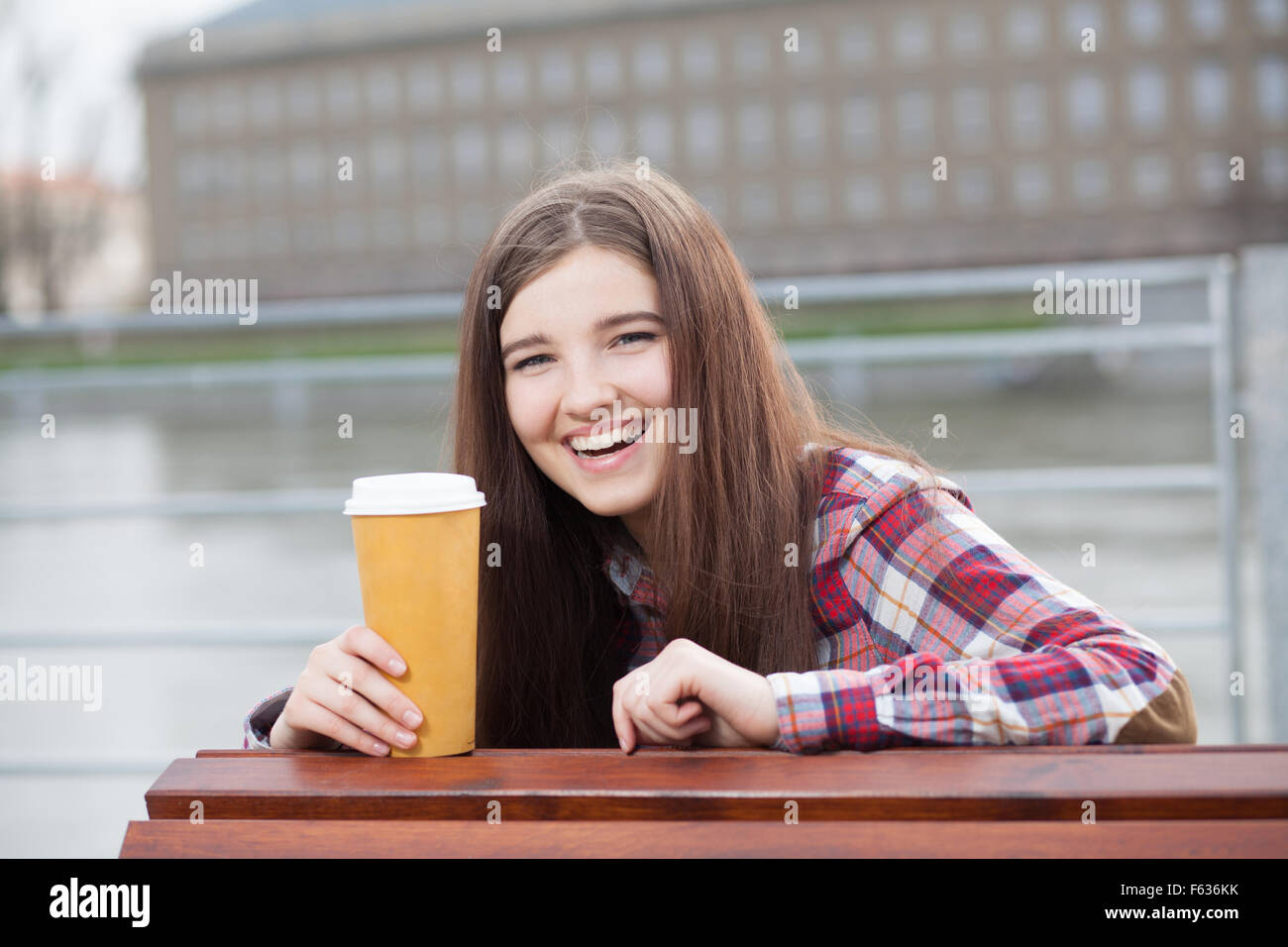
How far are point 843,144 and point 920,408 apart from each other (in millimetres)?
14803

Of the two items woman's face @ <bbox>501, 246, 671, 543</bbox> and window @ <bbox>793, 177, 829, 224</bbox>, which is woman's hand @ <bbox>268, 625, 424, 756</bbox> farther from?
window @ <bbox>793, 177, 829, 224</bbox>

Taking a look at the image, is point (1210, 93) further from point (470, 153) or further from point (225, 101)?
point (225, 101)

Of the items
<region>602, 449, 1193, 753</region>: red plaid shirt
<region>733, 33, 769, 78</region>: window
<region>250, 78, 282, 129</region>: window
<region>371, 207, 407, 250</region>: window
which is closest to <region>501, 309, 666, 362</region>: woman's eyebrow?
<region>602, 449, 1193, 753</region>: red plaid shirt

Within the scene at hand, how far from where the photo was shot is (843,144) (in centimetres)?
3241

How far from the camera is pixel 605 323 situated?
124cm

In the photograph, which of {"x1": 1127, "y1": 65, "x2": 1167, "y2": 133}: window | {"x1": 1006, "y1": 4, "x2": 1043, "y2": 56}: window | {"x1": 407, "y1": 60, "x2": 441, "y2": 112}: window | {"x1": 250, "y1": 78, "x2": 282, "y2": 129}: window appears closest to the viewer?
{"x1": 1127, "y1": 65, "x2": 1167, "y2": 133}: window

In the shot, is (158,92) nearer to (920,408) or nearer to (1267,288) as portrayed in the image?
(920,408)

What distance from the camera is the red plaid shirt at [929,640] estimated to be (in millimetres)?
848

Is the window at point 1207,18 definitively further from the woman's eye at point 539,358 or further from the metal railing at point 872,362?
the woman's eye at point 539,358

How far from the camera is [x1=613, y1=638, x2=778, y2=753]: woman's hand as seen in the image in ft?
2.85

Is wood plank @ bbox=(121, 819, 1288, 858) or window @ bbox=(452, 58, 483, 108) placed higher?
window @ bbox=(452, 58, 483, 108)

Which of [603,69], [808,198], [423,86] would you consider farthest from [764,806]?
[423,86]

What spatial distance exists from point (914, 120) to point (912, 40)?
2.24m

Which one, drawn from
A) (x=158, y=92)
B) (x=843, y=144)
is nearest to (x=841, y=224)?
(x=843, y=144)
